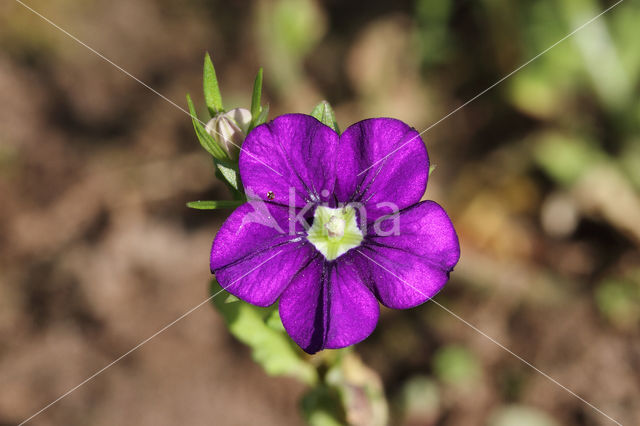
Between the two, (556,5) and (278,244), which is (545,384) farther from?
(556,5)

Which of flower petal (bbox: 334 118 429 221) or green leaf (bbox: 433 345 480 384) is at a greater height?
flower petal (bbox: 334 118 429 221)

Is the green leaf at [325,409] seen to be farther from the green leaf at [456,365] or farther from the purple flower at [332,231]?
the green leaf at [456,365]

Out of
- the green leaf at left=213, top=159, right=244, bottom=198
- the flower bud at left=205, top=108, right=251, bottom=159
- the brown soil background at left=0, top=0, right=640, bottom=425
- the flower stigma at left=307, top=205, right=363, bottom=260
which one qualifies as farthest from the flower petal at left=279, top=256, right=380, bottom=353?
the brown soil background at left=0, top=0, right=640, bottom=425

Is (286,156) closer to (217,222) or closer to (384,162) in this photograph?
(384,162)

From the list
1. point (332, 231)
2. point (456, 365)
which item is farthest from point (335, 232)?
point (456, 365)

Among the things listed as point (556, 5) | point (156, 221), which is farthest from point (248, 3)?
point (556, 5)

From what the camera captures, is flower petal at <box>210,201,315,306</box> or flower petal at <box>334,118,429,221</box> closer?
flower petal at <box>210,201,315,306</box>

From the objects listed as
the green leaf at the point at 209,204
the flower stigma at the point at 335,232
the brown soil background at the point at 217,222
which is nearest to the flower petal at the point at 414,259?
the flower stigma at the point at 335,232

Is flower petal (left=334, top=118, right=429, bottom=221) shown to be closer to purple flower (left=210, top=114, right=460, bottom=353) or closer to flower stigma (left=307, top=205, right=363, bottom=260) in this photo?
purple flower (left=210, top=114, right=460, bottom=353)
